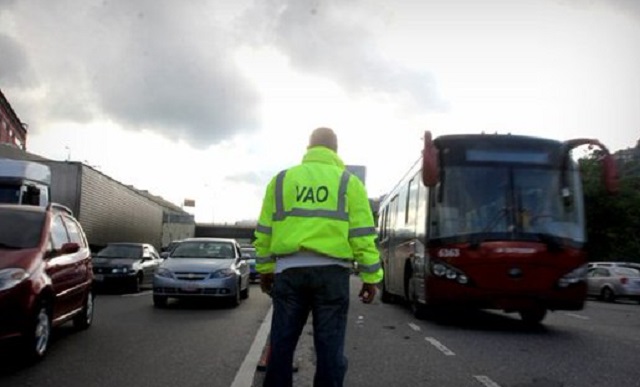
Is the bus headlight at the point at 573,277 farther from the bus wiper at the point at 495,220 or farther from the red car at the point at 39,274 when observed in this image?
the red car at the point at 39,274

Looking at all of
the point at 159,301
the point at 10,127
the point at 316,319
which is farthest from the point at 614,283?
the point at 10,127

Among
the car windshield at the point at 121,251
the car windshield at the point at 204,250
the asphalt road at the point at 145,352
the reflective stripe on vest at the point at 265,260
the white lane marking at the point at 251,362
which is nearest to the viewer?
the reflective stripe on vest at the point at 265,260

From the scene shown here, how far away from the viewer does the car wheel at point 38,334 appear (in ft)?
24.2

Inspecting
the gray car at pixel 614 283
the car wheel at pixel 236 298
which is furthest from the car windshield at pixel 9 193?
the gray car at pixel 614 283

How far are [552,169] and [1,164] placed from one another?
11.5 metres

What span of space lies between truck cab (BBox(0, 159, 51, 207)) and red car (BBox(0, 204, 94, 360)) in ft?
20.6

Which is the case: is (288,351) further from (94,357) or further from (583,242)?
(583,242)

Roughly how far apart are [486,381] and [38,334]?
182 inches

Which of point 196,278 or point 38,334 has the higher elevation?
point 196,278

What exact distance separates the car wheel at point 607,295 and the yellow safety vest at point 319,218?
25.4 meters

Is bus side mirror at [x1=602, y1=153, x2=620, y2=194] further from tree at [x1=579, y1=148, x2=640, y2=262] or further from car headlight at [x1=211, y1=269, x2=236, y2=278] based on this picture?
tree at [x1=579, y1=148, x2=640, y2=262]

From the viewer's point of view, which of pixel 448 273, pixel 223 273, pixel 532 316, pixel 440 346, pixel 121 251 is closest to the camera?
pixel 440 346

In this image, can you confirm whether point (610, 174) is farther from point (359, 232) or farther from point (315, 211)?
point (315, 211)

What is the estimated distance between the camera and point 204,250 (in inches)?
653
